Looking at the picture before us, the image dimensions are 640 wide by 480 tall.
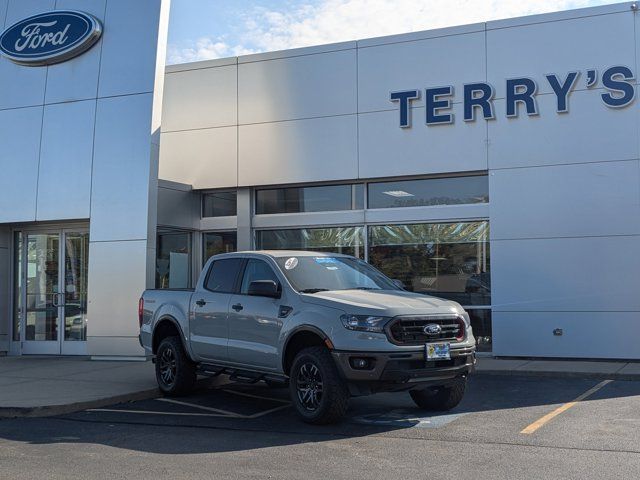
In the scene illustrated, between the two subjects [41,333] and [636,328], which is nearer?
[636,328]

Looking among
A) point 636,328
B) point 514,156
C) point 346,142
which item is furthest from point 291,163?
point 636,328

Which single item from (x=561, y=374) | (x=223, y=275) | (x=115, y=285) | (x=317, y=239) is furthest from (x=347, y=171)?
(x=223, y=275)

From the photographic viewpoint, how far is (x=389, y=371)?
313 inches

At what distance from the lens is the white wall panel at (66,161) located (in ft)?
49.7

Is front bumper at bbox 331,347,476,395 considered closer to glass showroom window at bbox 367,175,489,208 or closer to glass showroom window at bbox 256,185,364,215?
glass showroom window at bbox 367,175,489,208

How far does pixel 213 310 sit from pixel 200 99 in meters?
8.66

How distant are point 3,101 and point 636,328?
13604mm

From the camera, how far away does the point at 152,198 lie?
14.6 meters

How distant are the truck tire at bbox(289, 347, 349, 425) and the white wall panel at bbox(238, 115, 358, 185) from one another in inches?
315

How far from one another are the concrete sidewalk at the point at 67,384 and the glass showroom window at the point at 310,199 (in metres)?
4.80

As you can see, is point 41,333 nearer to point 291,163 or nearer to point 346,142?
point 291,163

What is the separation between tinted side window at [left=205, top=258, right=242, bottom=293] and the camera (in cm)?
Result: 1011

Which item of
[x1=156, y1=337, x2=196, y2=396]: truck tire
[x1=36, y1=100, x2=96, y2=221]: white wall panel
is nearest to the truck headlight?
[x1=156, y1=337, x2=196, y2=396]: truck tire

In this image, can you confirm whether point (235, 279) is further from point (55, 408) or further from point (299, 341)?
point (55, 408)
